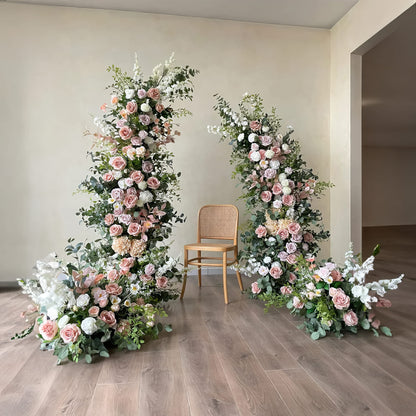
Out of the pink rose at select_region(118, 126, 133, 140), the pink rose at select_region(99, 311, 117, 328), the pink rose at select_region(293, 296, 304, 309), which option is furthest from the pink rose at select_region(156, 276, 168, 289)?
the pink rose at select_region(118, 126, 133, 140)

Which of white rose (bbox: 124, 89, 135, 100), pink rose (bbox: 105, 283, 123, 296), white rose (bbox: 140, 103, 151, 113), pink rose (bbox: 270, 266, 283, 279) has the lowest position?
pink rose (bbox: 270, 266, 283, 279)

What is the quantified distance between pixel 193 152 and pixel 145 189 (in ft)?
5.46

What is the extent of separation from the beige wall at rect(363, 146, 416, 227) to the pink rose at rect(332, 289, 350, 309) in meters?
11.2

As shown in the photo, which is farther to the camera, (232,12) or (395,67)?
(395,67)

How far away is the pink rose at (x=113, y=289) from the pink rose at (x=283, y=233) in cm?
152

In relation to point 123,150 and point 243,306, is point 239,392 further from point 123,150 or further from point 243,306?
point 123,150

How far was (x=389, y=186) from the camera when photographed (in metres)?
12.8

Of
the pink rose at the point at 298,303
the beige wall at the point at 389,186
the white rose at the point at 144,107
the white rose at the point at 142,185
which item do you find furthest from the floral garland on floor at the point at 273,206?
the beige wall at the point at 389,186

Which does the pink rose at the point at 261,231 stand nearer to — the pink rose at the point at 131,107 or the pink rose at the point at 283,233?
the pink rose at the point at 283,233

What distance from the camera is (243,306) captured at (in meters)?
3.15

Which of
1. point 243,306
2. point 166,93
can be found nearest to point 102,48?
point 166,93

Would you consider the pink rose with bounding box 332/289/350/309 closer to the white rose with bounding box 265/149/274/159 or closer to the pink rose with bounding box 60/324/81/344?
the white rose with bounding box 265/149/274/159

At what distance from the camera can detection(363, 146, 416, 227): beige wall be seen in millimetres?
12664

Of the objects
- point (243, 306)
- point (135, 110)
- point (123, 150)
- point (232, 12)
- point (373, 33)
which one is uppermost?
point (232, 12)
